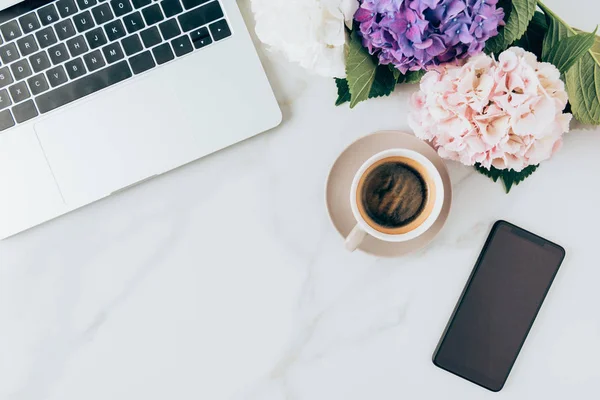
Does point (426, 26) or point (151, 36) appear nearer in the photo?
point (426, 26)

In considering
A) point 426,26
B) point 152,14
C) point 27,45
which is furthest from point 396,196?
point 27,45

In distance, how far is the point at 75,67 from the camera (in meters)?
0.56

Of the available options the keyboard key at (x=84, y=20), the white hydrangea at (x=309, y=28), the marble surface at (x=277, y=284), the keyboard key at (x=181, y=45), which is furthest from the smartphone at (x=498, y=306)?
the keyboard key at (x=84, y=20)

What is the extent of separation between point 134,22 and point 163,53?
0.14ft

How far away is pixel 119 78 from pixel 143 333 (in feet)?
0.94

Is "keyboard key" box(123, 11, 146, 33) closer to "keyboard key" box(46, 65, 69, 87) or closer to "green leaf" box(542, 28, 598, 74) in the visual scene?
"keyboard key" box(46, 65, 69, 87)

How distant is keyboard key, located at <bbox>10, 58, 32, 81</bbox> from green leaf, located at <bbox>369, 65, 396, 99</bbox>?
1.17 ft

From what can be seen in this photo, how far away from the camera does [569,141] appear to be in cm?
60

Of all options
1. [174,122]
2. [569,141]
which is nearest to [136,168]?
[174,122]

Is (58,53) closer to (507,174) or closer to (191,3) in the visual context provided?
(191,3)

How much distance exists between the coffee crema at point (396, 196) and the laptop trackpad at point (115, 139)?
0.19 m

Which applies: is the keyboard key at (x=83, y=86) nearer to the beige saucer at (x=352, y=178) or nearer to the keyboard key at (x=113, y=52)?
the keyboard key at (x=113, y=52)

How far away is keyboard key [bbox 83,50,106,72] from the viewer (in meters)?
0.56

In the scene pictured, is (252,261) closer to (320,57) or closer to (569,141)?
(320,57)
